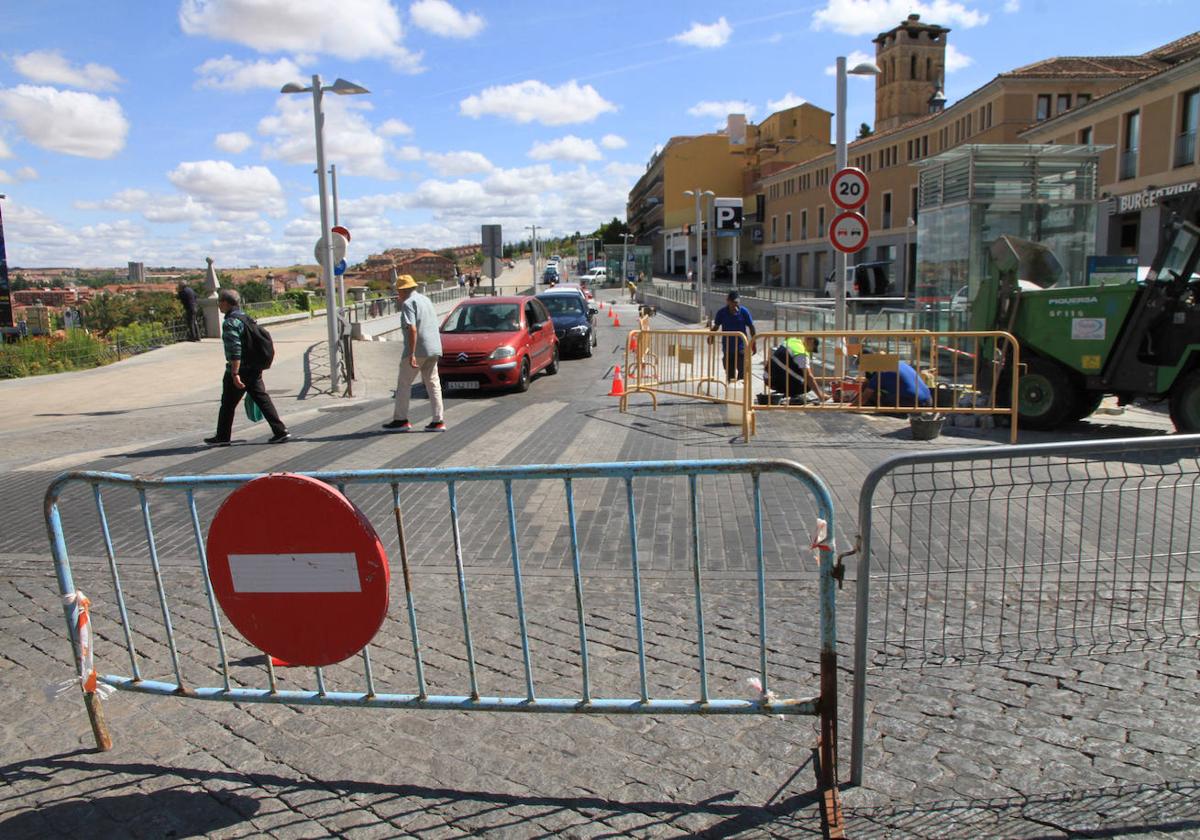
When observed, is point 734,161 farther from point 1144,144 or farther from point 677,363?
point 677,363

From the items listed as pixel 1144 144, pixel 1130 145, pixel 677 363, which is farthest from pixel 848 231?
pixel 1130 145

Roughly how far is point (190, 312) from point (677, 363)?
18.6 metres

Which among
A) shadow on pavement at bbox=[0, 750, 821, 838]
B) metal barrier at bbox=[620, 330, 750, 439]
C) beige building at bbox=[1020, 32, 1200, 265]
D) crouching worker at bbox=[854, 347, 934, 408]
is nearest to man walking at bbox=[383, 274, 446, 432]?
metal barrier at bbox=[620, 330, 750, 439]

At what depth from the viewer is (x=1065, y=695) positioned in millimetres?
3863

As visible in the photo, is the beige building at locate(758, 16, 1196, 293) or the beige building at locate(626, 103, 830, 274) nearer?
the beige building at locate(758, 16, 1196, 293)

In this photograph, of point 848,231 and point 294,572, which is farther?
point 848,231

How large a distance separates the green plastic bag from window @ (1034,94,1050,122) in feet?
140

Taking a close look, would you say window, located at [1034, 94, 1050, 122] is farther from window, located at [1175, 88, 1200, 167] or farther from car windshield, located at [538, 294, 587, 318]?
car windshield, located at [538, 294, 587, 318]

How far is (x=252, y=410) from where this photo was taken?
10086mm

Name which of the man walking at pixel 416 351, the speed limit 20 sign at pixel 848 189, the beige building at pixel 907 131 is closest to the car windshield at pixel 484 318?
the man walking at pixel 416 351

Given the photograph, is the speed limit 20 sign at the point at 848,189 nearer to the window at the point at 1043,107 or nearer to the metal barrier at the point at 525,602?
the metal barrier at the point at 525,602

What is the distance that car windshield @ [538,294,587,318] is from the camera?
22.7 meters

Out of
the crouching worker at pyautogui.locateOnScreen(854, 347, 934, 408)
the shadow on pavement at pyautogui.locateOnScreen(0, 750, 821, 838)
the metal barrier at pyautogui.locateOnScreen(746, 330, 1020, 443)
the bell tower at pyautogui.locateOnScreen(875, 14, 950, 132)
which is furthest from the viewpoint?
the bell tower at pyautogui.locateOnScreen(875, 14, 950, 132)

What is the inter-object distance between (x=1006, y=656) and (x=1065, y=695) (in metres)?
0.36
